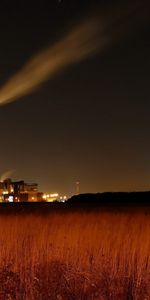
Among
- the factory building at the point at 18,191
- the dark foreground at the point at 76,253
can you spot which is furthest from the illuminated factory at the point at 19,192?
the dark foreground at the point at 76,253

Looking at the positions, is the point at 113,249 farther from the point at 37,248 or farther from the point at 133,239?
the point at 37,248

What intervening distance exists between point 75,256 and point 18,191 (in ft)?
235

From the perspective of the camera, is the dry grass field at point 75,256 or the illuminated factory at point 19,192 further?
the illuminated factory at point 19,192

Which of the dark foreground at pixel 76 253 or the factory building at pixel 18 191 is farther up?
the factory building at pixel 18 191

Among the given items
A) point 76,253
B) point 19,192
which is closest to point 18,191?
point 19,192

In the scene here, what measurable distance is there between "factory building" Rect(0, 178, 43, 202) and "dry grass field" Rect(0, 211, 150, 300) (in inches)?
2366

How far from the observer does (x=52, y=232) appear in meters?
10.9

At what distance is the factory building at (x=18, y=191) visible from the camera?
7296 cm

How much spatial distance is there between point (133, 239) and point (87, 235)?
1032mm

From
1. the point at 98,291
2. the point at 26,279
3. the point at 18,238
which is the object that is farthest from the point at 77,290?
the point at 18,238

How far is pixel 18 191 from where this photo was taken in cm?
8144

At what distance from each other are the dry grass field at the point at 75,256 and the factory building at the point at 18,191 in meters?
60.1

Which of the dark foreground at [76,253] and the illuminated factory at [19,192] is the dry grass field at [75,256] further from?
the illuminated factory at [19,192]

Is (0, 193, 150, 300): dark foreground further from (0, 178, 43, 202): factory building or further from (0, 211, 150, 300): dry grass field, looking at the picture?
(0, 178, 43, 202): factory building
